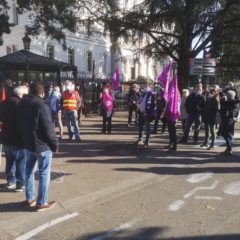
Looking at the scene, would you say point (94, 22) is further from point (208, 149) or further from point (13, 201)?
point (13, 201)

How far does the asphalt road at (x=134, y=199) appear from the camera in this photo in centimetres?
621

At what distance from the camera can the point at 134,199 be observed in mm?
7777

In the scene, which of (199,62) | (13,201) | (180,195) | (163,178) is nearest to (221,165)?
(163,178)

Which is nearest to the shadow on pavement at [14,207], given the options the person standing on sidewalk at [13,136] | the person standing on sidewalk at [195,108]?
the person standing on sidewalk at [13,136]

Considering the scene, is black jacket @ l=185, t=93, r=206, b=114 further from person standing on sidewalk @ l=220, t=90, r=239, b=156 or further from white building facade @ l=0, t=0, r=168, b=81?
white building facade @ l=0, t=0, r=168, b=81

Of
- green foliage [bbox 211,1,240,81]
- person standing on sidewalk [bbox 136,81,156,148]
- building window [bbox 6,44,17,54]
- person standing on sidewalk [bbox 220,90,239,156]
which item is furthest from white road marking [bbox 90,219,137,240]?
building window [bbox 6,44,17,54]

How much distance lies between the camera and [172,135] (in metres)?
12.5

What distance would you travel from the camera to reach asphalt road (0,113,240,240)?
20.4ft

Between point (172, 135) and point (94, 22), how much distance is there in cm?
1367

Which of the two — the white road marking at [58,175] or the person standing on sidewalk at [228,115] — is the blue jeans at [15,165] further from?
the person standing on sidewalk at [228,115]

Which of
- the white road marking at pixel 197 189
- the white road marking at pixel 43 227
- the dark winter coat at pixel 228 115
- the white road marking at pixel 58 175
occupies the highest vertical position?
the dark winter coat at pixel 228 115

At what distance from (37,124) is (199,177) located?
405 cm

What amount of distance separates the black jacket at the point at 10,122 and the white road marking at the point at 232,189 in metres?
3.68

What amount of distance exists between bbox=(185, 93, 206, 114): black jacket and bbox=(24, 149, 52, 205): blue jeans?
7709mm
